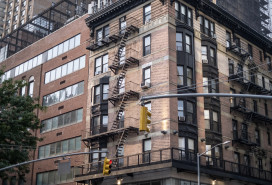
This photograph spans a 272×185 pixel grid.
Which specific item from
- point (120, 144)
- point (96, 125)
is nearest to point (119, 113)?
point (120, 144)

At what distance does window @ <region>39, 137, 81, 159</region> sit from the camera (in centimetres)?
4658

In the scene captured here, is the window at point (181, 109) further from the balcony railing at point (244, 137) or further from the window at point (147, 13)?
the window at point (147, 13)

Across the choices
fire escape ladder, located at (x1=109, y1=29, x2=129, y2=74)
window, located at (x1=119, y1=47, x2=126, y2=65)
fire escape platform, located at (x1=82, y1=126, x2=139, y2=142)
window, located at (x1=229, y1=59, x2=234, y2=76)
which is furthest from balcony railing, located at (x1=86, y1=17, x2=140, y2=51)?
window, located at (x1=229, y1=59, x2=234, y2=76)

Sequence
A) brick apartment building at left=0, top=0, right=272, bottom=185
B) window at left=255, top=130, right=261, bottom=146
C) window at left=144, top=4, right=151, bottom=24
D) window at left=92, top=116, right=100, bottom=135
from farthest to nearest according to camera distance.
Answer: window at left=255, top=130, right=261, bottom=146 → window at left=92, top=116, right=100, bottom=135 → window at left=144, top=4, right=151, bottom=24 → brick apartment building at left=0, top=0, right=272, bottom=185

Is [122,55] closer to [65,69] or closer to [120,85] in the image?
[120,85]

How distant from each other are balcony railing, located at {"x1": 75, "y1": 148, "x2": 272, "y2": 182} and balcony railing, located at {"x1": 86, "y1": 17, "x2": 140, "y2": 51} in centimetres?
1303

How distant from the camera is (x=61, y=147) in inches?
1914

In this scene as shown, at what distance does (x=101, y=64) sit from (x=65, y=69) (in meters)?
7.77

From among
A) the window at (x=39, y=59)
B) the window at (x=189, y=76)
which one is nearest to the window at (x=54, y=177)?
the window at (x=189, y=76)

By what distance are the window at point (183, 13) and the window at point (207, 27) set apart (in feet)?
5.96

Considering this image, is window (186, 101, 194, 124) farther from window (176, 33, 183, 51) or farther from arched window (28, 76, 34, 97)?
arched window (28, 76, 34, 97)

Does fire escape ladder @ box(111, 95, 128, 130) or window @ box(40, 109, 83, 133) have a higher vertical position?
window @ box(40, 109, 83, 133)

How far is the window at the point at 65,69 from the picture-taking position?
49.8m

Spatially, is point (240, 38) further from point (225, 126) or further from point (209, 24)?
point (225, 126)
